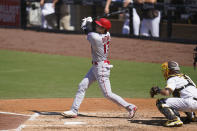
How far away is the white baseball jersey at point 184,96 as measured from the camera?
21.6 ft

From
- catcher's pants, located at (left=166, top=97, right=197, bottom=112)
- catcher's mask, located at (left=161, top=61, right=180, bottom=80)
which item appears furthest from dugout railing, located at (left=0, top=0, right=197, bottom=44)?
catcher's pants, located at (left=166, top=97, right=197, bottom=112)

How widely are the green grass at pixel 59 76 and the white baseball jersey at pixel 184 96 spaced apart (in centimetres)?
271

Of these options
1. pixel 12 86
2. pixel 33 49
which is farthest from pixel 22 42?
pixel 12 86

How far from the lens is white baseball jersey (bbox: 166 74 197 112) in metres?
6.59

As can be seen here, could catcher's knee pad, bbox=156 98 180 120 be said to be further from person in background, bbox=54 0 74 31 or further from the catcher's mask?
person in background, bbox=54 0 74 31

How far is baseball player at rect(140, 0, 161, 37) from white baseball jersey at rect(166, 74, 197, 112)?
27.8 ft

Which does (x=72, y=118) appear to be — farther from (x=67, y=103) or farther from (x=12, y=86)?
(x=12, y=86)

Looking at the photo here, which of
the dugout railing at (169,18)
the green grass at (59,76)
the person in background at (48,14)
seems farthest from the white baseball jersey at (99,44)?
the person in background at (48,14)

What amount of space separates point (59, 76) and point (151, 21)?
4841mm

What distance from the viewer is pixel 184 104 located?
662 cm

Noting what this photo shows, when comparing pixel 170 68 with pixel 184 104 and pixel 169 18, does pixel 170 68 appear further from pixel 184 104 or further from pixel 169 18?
pixel 169 18

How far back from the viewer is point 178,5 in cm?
1462

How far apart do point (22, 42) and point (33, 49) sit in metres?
1.19

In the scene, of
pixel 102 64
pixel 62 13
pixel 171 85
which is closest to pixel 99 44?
pixel 102 64
